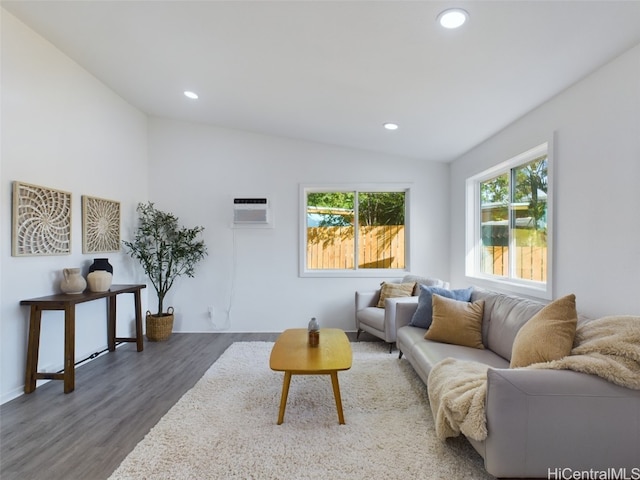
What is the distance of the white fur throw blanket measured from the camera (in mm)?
1439

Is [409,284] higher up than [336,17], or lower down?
lower down

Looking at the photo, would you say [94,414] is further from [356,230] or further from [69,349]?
[356,230]

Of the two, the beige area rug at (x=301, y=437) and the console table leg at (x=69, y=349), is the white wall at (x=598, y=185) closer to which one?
the beige area rug at (x=301, y=437)

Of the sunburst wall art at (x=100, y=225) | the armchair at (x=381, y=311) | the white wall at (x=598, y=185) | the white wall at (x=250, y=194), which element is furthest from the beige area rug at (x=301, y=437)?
the sunburst wall art at (x=100, y=225)

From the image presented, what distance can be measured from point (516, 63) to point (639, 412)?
6.48 ft

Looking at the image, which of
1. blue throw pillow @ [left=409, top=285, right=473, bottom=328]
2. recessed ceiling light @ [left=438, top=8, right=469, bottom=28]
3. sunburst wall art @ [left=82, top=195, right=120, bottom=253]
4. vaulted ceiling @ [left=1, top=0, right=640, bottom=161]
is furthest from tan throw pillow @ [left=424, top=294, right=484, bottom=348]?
sunburst wall art @ [left=82, top=195, right=120, bottom=253]

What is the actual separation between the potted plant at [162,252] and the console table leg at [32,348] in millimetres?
1447

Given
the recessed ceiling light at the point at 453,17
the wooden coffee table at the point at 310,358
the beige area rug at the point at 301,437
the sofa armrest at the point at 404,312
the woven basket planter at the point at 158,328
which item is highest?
the recessed ceiling light at the point at 453,17

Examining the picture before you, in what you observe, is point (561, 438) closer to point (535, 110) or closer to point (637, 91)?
point (637, 91)

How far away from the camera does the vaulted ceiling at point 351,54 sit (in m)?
1.79

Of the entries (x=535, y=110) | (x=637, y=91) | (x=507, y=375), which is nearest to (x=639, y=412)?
(x=507, y=375)

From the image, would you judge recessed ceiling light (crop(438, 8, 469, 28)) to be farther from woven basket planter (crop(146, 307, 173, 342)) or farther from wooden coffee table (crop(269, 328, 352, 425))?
woven basket planter (crop(146, 307, 173, 342))

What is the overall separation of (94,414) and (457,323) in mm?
2749

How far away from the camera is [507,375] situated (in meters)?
1.50
